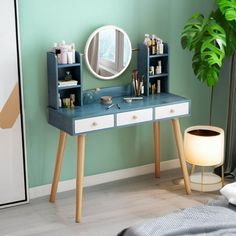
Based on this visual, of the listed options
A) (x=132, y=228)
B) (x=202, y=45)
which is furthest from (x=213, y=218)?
(x=202, y=45)

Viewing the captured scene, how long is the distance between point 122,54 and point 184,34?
48 centimetres

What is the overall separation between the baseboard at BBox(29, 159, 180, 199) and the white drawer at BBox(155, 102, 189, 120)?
678mm

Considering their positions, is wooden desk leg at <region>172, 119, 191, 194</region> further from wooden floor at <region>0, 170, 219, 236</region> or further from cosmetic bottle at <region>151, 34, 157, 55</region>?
cosmetic bottle at <region>151, 34, 157, 55</region>

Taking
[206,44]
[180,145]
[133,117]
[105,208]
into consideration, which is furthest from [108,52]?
[105,208]

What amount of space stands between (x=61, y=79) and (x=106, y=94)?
0.38 metres

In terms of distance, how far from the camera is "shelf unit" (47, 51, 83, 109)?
3.70 metres

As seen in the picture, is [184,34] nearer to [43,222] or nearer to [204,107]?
[204,107]

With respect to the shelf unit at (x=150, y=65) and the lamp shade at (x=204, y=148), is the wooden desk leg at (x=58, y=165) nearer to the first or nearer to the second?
the shelf unit at (x=150, y=65)

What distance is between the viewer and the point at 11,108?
12.3 feet

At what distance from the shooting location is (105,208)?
384 centimetres

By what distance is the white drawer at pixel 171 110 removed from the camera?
12.7ft

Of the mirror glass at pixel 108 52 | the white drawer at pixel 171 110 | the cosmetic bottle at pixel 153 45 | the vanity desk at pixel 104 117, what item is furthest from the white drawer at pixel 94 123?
the cosmetic bottle at pixel 153 45

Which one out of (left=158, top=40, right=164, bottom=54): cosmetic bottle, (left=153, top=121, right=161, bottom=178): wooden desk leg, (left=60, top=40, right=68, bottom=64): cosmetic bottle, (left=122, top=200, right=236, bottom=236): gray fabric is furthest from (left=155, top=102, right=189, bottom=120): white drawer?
(left=122, top=200, right=236, bottom=236): gray fabric

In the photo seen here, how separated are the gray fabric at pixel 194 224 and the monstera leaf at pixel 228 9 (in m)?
1.64
